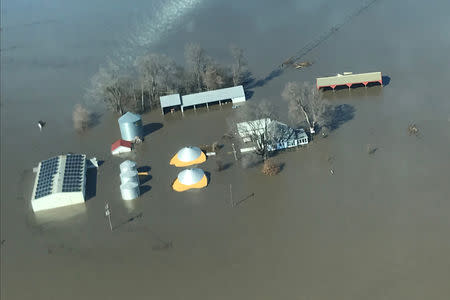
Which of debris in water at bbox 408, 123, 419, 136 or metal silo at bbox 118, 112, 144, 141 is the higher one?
metal silo at bbox 118, 112, 144, 141

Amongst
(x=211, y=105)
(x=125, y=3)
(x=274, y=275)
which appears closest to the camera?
(x=274, y=275)

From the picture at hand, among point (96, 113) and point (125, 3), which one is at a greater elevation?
point (125, 3)

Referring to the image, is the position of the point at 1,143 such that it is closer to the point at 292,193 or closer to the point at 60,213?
the point at 60,213

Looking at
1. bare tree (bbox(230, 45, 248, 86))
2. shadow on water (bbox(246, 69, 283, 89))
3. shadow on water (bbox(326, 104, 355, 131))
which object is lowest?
shadow on water (bbox(326, 104, 355, 131))

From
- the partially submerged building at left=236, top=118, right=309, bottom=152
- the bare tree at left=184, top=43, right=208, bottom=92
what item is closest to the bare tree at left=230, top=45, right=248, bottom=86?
the bare tree at left=184, top=43, right=208, bottom=92

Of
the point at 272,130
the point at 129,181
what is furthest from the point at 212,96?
the point at 129,181

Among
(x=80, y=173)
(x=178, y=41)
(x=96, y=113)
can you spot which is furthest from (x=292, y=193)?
(x=178, y=41)

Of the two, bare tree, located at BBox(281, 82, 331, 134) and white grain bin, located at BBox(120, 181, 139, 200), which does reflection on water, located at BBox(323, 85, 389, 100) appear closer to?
bare tree, located at BBox(281, 82, 331, 134)

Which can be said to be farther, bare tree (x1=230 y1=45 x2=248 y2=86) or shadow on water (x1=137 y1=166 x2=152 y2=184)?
bare tree (x1=230 y1=45 x2=248 y2=86)
